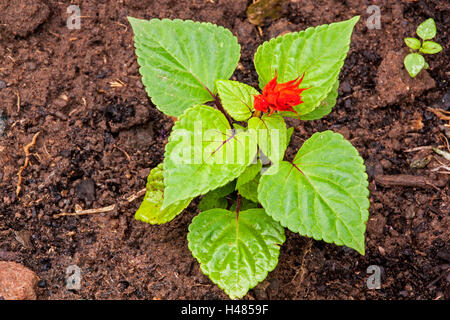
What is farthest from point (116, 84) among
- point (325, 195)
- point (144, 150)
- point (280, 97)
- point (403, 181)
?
point (403, 181)

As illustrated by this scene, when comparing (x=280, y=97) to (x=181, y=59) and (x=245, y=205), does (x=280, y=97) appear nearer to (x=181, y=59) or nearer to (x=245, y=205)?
(x=181, y=59)

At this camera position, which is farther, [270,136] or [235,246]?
[235,246]

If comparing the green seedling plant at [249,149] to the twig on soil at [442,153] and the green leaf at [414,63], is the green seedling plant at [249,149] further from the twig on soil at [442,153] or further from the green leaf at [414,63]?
the twig on soil at [442,153]

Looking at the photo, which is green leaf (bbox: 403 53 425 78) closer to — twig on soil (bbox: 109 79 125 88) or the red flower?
the red flower

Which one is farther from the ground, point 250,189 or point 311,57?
point 311,57

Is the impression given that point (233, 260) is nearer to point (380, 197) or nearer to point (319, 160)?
point (319, 160)

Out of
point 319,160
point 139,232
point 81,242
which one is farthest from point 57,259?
point 319,160

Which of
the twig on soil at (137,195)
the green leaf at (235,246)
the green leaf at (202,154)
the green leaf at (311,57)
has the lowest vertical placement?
the green leaf at (235,246)

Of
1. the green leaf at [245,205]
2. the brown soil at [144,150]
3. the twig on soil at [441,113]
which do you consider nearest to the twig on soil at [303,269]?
the brown soil at [144,150]
